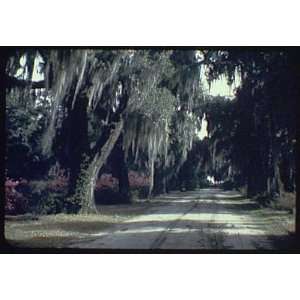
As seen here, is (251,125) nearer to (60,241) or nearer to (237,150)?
(237,150)

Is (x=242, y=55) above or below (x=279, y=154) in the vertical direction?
above

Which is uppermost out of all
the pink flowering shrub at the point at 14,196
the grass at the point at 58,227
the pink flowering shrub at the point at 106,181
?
the pink flowering shrub at the point at 106,181

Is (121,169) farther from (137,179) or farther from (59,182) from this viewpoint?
(59,182)

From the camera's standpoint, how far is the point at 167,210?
7.91m

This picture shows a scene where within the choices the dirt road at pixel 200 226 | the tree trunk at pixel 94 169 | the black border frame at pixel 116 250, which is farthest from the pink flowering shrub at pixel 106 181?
the black border frame at pixel 116 250

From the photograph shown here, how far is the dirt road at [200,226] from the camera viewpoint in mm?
7469

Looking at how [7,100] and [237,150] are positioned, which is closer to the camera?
[7,100]

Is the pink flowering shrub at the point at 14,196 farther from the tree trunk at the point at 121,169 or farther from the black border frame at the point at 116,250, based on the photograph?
the tree trunk at the point at 121,169

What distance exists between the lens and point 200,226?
771 centimetres

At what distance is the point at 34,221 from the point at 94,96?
5.55 feet

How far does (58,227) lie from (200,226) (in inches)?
67.7

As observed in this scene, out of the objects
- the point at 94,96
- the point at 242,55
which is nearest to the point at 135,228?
the point at 94,96

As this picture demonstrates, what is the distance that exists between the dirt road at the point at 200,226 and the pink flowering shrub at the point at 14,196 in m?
0.79

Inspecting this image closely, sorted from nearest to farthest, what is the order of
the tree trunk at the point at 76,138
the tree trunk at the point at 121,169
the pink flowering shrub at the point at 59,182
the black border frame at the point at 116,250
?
the black border frame at the point at 116,250 → the pink flowering shrub at the point at 59,182 → the tree trunk at the point at 76,138 → the tree trunk at the point at 121,169
